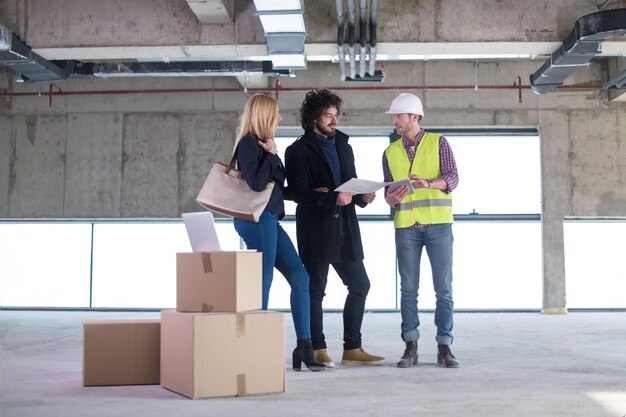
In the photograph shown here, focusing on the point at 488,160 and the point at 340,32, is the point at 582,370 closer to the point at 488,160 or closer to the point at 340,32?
the point at 340,32

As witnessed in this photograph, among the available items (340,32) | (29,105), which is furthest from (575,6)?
(29,105)

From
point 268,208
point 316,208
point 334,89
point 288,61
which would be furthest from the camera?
point 334,89

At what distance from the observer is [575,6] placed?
7.40 m

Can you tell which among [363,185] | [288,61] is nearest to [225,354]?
[363,185]

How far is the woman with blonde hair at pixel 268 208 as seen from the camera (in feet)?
12.1

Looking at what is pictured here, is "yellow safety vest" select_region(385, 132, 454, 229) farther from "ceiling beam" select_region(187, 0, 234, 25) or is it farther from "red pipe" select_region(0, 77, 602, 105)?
"red pipe" select_region(0, 77, 602, 105)

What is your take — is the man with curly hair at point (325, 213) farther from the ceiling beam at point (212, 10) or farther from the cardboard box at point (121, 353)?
the ceiling beam at point (212, 10)

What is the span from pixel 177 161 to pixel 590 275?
575 cm

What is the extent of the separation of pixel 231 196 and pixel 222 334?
753mm

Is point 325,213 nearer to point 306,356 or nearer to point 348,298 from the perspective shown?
point 348,298

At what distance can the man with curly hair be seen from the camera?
163 inches

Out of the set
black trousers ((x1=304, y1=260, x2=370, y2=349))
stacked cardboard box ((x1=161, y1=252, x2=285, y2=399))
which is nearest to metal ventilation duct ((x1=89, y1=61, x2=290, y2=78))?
black trousers ((x1=304, y1=260, x2=370, y2=349))

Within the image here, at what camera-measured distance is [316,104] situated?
4.25 meters

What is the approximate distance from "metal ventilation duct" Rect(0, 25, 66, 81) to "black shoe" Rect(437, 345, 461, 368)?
16.1 ft
